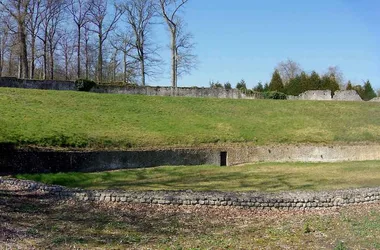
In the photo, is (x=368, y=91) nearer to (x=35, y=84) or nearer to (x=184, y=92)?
(x=184, y=92)

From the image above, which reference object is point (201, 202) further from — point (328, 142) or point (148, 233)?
point (328, 142)

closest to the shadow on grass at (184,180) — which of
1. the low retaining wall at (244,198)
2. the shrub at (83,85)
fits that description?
the low retaining wall at (244,198)

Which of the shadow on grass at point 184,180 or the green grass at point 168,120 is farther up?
the green grass at point 168,120

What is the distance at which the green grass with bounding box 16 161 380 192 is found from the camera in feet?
56.0

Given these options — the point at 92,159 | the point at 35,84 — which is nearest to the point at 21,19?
the point at 35,84

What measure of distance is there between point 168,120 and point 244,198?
56.3 ft

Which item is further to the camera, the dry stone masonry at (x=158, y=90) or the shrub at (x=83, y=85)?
the shrub at (x=83, y=85)

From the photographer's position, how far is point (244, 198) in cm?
1300

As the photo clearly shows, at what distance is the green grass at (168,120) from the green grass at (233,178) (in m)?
3.90

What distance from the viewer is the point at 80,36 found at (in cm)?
5359

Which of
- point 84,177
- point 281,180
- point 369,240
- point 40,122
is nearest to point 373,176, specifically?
point 281,180

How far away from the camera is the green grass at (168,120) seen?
24.2 metres

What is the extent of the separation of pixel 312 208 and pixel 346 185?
15.0 ft

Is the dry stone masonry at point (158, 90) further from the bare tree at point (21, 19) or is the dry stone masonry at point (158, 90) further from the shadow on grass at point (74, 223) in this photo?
the shadow on grass at point (74, 223)
